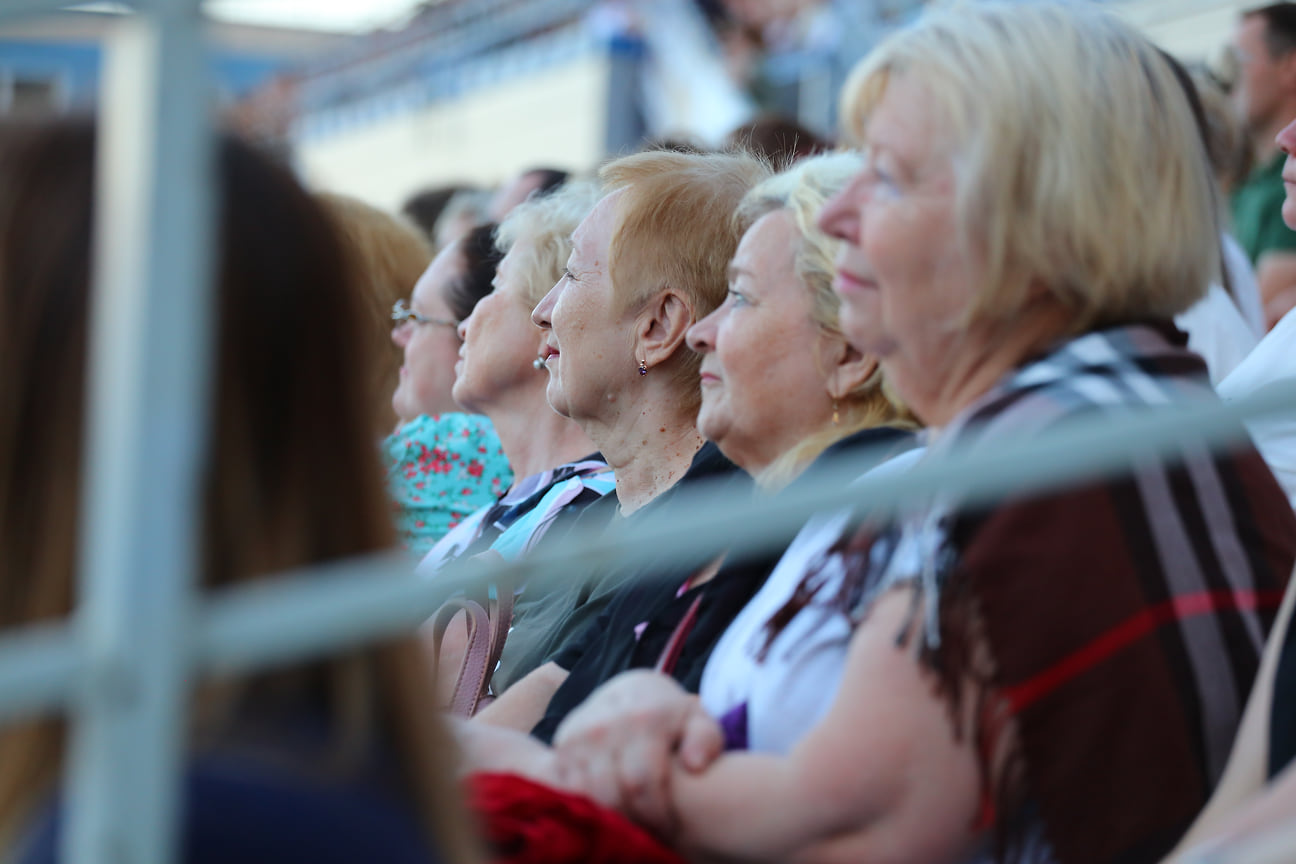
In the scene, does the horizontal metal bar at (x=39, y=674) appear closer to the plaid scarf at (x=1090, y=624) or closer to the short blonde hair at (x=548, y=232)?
the plaid scarf at (x=1090, y=624)

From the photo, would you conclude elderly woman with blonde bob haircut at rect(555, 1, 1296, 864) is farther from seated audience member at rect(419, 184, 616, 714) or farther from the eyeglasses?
the eyeglasses

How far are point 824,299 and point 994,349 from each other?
1.87 feet

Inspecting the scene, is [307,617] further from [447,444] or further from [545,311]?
[447,444]

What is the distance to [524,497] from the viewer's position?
2.93 meters

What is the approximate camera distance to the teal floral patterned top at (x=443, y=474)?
345cm

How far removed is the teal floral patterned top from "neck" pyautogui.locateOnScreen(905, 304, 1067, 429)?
6.95 ft

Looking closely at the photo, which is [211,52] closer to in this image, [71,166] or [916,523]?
[71,166]

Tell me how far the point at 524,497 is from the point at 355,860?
2.01m

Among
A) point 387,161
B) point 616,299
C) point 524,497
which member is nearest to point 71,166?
point 616,299

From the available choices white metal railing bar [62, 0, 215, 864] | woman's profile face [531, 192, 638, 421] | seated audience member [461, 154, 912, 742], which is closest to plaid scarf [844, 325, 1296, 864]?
seated audience member [461, 154, 912, 742]

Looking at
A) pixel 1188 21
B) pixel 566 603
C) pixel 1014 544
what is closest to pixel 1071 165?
pixel 1014 544

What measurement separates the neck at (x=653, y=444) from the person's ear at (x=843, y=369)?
0.54m

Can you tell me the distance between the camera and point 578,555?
0.85m

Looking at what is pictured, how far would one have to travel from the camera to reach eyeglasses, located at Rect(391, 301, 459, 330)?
3570 mm
